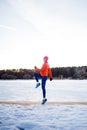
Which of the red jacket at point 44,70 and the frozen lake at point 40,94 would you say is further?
the frozen lake at point 40,94

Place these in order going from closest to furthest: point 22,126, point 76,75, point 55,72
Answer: point 22,126
point 76,75
point 55,72

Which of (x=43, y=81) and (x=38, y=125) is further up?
(x=43, y=81)

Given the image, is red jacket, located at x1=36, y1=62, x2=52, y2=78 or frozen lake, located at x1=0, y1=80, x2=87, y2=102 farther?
frozen lake, located at x1=0, y1=80, x2=87, y2=102

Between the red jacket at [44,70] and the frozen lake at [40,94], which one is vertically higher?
the red jacket at [44,70]

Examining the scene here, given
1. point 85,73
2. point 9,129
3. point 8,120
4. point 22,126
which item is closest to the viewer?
point 9,129

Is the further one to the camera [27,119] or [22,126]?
[27,119]

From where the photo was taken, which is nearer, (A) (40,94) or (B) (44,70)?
(B) (44,70)

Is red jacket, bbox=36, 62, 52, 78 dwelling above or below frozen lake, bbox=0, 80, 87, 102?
above

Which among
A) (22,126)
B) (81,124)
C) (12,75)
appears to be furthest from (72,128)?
(12,75)

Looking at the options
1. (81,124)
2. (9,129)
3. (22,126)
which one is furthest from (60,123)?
(9,129)

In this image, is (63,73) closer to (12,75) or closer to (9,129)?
(12,75)

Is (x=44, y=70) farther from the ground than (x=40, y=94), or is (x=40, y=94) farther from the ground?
(x=44, y=70)

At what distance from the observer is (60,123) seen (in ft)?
12.3

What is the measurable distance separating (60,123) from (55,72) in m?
100
